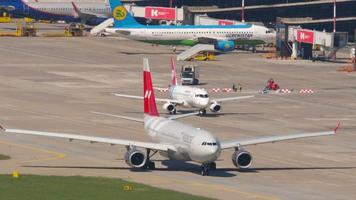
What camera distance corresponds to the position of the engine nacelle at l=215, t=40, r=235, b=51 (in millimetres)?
194125

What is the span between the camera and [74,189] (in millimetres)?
73938

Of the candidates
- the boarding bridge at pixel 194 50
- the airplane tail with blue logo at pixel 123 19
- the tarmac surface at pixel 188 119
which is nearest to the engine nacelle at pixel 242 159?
the tarmac surface at pixel 188 119

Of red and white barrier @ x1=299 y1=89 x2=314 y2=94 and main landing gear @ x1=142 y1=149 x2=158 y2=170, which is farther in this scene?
red and white barrier @ x1=299 y1=89 x2=314 y2=94

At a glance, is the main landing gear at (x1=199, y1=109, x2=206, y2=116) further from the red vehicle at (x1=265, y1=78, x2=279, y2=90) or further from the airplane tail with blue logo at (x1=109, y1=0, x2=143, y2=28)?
the airplane tail with blue logo at (x1=109, y1=0, x2=143, y2=28)

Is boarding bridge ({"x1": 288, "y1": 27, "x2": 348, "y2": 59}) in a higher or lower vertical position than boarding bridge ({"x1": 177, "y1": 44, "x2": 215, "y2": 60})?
higher

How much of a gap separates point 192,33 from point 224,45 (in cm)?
554

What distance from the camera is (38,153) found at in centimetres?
9094

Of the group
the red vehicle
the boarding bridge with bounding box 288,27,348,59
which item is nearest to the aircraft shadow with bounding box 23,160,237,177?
the red vehicle

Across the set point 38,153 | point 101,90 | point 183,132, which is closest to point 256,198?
point 183,132

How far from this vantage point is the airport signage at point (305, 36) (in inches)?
7367

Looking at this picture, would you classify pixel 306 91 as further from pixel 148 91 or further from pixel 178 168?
pixel 178 168

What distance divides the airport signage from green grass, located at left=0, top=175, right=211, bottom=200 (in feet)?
367

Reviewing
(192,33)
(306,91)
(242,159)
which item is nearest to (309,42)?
(192,33)

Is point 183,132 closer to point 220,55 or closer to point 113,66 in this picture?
point 113,66
